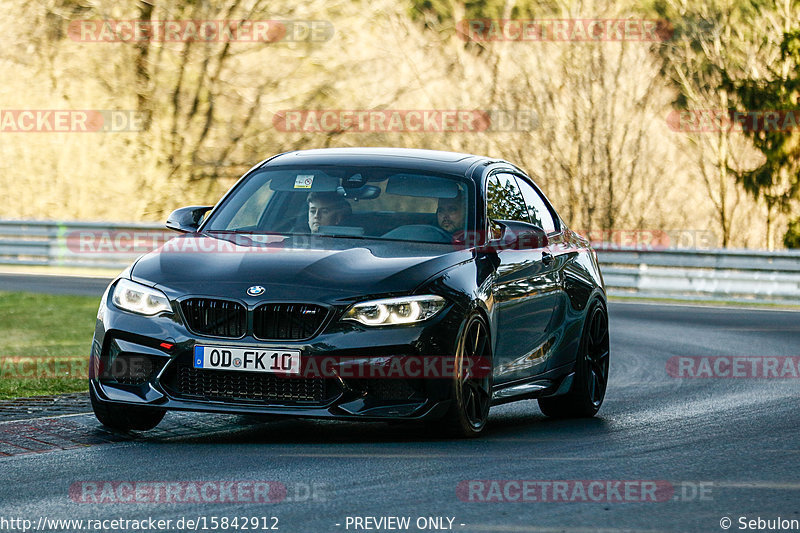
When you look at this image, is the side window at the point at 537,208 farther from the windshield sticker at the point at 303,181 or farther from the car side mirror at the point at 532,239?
the windshield sticker at the point at 303,181

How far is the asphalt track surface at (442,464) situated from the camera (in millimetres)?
5965

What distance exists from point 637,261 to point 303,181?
1858cm

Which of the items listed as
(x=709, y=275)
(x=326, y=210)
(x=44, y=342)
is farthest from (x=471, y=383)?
(x=709, y=275)

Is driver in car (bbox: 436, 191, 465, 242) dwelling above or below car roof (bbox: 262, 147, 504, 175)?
below

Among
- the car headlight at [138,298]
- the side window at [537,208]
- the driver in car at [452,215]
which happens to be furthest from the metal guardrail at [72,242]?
the car headlight at [138,298]

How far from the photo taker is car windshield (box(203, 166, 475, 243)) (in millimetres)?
8781

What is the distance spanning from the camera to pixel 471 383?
8.17 metres

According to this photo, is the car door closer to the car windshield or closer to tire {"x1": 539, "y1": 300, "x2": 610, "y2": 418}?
the car windshield

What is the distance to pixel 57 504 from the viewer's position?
6102 mm

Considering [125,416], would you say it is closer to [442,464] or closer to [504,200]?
[442,464]

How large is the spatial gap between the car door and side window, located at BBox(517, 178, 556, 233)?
19 cm

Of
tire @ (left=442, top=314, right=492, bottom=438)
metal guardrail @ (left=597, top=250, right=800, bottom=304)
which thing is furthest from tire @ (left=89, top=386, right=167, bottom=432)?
metal guardrail @ (left=597, top=250, right=800, bottom=304)

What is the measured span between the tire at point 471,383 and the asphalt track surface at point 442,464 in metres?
0.11

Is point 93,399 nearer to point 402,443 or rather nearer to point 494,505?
point 402,443
